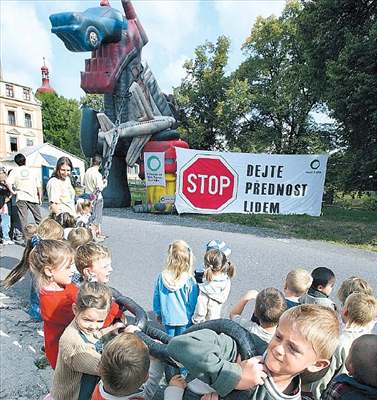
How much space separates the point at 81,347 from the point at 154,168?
930 centimetres

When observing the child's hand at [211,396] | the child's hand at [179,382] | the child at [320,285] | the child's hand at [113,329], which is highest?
the child's hand at [211,396]

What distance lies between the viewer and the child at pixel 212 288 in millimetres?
2789

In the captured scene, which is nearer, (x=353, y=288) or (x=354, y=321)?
(x=354, y=321)

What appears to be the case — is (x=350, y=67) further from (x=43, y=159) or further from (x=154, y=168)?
(x=43, y=159)

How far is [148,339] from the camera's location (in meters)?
1.48

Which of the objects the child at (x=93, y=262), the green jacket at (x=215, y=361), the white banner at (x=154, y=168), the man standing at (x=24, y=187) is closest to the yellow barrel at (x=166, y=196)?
the white banner at (x=154, y=168)

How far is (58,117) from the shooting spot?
5069cm

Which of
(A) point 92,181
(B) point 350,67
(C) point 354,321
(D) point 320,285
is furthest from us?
(B) point 350,67

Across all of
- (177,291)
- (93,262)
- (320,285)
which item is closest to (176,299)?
(177,291)

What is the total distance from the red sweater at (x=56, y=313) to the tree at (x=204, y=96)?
23.2 meters

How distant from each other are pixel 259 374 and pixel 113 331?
3.17 feet

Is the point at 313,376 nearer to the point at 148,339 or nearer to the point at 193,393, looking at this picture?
the point at 193,393

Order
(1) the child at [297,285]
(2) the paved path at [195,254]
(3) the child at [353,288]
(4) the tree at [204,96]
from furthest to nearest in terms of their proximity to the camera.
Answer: (4) the tree at [204,96] → (2) the paved path at [195,254] → (1) the child at [297,285] → (3) the child at [353,288]

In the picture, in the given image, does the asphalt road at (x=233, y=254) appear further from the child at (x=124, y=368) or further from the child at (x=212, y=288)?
the child at (x=124, y=368)
